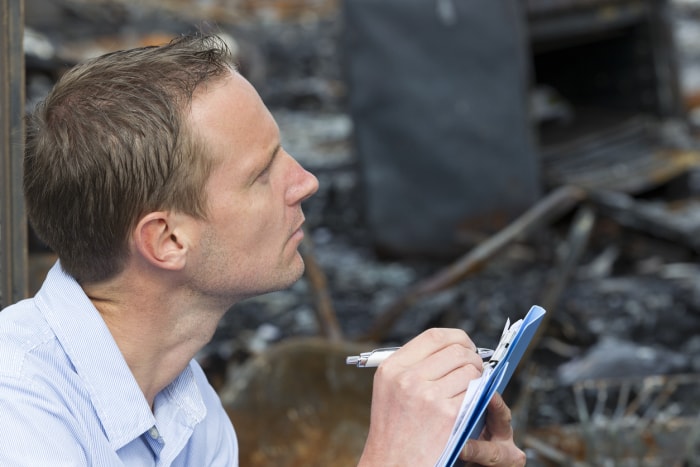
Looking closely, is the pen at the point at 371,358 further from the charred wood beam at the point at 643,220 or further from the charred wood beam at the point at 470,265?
the charred wood beam at the point at 643,220

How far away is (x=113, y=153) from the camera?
4.52 feet

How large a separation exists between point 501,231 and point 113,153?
4.64m

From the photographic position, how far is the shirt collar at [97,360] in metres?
1.38

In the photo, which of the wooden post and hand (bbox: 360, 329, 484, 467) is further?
the wooden post

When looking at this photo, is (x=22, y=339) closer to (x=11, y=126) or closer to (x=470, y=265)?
(x=11, y=126)

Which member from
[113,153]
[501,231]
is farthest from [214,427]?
[501,231]

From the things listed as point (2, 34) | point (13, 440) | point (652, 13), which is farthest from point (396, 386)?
point (652, 13)

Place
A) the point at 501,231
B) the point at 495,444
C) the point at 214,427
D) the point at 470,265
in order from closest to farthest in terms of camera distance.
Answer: the point at 495,444, the point at 214,427, the point at 470,265, the point at 501,231

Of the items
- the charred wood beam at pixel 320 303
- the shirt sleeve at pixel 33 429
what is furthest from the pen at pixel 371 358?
the charred wood beam at pixel 320 303

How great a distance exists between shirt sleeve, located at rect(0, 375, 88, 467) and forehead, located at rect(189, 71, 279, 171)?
414 millimetres

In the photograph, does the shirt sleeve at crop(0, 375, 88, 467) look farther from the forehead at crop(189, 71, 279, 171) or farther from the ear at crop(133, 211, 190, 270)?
the forehead at crop(189, 71, 279, 171)

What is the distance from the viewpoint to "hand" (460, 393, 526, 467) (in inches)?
56.8

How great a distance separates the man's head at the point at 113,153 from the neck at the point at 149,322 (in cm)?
4

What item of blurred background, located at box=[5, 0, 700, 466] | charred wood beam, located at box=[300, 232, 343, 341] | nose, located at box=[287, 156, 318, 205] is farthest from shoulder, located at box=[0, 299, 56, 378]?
charred wood beam, located at box=[300, 232, 343, 341]
